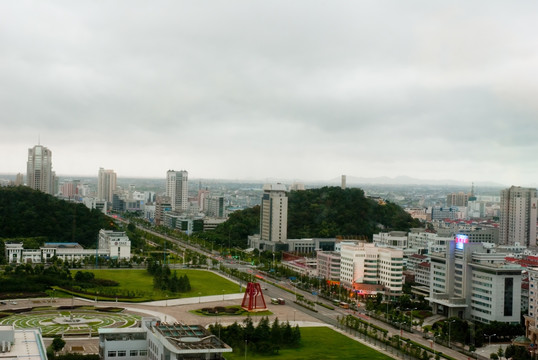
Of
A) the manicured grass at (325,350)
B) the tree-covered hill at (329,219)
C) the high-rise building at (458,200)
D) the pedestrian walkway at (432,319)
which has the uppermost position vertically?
the high-rise building at (458,200)

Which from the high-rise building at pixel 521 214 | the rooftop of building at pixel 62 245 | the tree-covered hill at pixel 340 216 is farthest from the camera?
the tree-covered hill at pixel 340 216

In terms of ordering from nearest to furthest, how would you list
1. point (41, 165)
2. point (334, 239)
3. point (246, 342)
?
point (246, 342), point (334, 239), point (41, 165)

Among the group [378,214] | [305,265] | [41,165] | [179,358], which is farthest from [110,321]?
[41,165]

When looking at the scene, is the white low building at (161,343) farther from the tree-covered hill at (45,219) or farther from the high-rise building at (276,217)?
the high-rise building at (276,217)

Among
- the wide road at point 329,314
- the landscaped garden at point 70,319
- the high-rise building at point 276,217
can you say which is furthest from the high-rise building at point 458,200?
the landscaped garden at point 70,319

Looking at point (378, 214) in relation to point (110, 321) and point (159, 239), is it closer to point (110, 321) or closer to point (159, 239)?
point (159, 239)

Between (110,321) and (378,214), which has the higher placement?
(378,214)

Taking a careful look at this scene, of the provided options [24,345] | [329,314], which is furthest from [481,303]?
[24,345]
